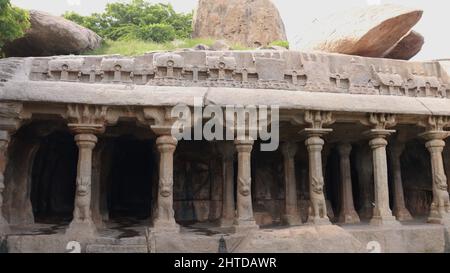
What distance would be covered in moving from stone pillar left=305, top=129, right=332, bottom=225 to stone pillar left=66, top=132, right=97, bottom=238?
410 cm

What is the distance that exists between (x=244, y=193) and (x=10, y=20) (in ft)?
19.2

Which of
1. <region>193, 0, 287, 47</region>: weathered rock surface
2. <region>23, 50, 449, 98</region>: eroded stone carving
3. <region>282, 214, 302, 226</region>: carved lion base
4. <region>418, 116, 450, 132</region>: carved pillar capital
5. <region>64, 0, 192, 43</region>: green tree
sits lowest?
<region>282, 214, 302, 226</region>: carved lion base

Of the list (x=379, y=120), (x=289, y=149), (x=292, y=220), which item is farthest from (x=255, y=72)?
(x=292, y=220)

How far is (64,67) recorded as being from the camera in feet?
26.8

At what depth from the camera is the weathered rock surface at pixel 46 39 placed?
11.4 metres

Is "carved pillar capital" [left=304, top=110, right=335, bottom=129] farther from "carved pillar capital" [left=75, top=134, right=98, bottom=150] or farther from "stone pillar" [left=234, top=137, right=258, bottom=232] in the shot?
"carved pillar capital" [left=75, top=134, right=98, bottom=150]

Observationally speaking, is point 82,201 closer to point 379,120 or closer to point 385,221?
point 385,221

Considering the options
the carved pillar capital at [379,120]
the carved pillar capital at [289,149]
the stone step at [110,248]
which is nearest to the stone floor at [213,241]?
the stone step at [110,248]

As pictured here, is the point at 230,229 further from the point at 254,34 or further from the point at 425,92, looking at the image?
the point at 254,34

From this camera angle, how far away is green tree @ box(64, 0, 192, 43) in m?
24.7

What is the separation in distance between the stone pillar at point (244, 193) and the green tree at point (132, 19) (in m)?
17.5

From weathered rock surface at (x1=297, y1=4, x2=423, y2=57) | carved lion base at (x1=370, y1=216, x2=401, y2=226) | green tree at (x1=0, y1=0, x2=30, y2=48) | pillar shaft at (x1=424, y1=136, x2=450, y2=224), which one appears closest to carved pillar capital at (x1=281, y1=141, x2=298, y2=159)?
carved lion base at (x1=370, y1=216, x2=401, y2=226)

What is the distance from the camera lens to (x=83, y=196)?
7164mm
